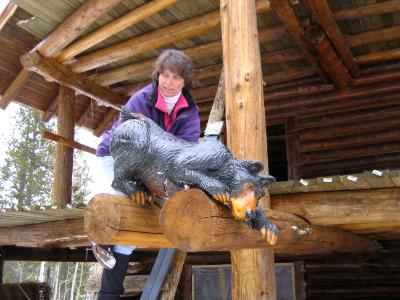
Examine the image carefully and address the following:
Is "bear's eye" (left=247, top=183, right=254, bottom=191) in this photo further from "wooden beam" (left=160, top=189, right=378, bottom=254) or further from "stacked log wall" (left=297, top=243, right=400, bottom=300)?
"stacked log wall" (left=297, top=243, right=400, bottom=300)

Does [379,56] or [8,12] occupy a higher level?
[8,12]

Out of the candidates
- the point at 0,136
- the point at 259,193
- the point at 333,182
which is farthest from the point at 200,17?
the point at 0,136

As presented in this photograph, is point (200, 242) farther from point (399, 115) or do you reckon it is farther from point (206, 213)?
point (399, 115)

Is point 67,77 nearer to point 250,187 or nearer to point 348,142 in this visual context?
point 348,142

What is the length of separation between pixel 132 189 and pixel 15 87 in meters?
6.86

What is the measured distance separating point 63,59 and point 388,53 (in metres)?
4.86

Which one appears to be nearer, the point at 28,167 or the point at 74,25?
the point at 74,25

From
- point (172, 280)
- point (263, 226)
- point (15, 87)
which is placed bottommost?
point (172, 280)

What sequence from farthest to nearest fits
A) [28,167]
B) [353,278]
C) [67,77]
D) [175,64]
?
[28,167]
[353,278]
[67,77]
[175,64]

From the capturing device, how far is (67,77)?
695 centimetres

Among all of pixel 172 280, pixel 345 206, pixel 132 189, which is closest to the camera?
pixel 132 189

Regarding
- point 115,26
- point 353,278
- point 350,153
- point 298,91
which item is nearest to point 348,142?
point 350,153

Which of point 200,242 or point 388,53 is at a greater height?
point 388,53

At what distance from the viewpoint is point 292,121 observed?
828 centimetres
